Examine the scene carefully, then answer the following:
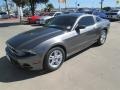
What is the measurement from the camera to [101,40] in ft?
27.2

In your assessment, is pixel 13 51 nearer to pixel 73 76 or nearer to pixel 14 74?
pixel 14 74

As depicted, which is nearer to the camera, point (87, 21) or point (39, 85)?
point (39, 85)

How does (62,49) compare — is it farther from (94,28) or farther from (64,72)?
(94,28)

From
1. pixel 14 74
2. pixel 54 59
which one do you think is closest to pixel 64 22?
pixel 54 59

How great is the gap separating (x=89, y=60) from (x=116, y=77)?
1.53 m

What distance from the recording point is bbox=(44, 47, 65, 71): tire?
527 centimetres

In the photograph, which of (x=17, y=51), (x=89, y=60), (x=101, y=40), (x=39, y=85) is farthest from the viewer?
(x=101, y=40)

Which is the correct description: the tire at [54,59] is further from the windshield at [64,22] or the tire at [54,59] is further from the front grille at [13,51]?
the windshield at [64,22]

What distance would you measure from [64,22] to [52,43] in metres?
1.56

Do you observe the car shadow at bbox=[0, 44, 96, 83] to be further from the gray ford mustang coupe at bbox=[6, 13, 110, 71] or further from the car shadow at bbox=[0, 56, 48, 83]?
the gray ford mustang coupe at bbox=[6, 13, 110, 71]

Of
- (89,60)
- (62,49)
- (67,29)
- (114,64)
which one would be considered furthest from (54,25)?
(114,64)

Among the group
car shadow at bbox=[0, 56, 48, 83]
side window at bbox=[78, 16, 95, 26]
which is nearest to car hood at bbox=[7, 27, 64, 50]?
car shadow at bbox=[0, 56, 48, 83]

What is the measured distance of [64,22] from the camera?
663cm

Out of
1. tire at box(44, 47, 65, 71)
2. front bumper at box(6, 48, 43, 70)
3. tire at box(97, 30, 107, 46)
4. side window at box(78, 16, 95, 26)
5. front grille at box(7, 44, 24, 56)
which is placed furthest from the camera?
tire at box(97, 30, 107, 46)
